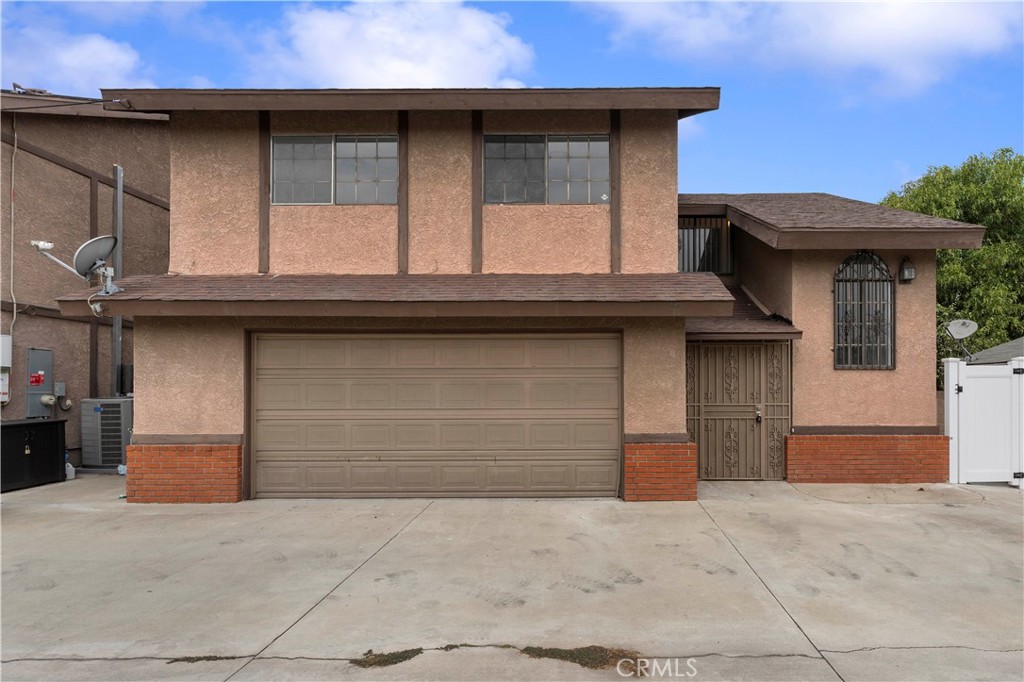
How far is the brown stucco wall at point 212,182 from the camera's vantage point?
8.23 m

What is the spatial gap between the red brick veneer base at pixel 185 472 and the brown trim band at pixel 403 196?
3.40 meters

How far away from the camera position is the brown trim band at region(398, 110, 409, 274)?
8250mm

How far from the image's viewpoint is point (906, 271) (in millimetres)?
8758

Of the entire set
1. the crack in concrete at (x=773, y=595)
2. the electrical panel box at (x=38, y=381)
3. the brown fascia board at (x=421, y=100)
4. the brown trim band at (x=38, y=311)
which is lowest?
the crack in concrete at (x=773, y=595)

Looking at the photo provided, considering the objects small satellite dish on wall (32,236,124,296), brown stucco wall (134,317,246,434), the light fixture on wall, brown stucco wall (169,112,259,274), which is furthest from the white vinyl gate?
small satellite dish on wall (32,236,124,296)

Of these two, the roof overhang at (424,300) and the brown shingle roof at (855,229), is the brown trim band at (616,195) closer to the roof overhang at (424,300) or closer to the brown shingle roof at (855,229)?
the roof overhang at (424,300)

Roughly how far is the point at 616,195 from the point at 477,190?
1961 millimetres

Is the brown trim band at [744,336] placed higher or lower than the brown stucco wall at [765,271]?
lower

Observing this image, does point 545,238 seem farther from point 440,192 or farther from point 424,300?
point 424,300

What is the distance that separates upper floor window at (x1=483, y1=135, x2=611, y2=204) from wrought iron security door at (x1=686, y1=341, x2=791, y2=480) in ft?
9.57

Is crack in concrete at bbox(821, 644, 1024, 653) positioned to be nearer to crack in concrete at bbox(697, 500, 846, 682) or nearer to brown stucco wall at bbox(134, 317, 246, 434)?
crack in concrete at bbox(697, 500, 846, 682)

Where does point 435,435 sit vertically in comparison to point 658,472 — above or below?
above

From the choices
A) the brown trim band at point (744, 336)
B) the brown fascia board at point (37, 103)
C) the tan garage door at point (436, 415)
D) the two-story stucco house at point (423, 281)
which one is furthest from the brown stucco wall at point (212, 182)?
the brown trim band at point (744, 336)

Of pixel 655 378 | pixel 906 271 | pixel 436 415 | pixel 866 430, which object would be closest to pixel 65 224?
pixel 436 415
